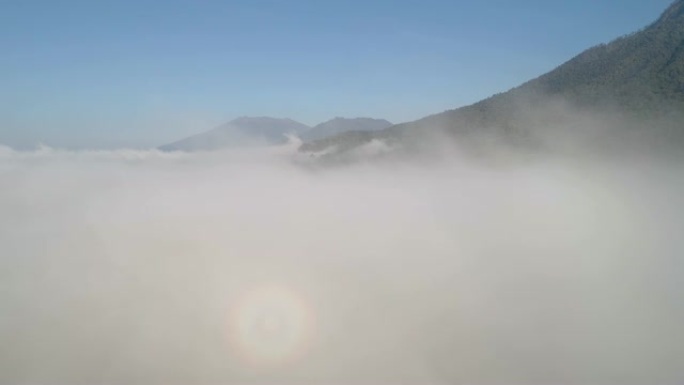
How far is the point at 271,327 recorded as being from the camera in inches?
1636

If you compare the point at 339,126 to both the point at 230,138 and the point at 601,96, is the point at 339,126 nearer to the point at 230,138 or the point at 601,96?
the point at 230,138

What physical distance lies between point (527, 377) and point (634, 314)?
1332 centimetres

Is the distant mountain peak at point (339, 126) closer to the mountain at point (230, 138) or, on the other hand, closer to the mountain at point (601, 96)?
the mountain at point (230, 138)

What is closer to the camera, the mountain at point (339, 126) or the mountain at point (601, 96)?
the mountain at point (601, 96)

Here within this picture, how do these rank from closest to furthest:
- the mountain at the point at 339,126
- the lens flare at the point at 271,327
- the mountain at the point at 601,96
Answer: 1. the lens flare at the point at 271,327
2. the mountain at the point at 601,96
3. the mountain at the point at 339,126

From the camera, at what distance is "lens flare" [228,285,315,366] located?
1570 inches

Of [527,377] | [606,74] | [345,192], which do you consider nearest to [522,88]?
[606,74]

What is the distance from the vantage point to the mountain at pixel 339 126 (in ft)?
562

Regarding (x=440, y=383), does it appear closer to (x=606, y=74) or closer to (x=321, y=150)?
(x=606, y=74)

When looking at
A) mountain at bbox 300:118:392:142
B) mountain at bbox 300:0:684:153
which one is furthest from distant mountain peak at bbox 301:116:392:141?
mountain at bbox 300:0:684:153

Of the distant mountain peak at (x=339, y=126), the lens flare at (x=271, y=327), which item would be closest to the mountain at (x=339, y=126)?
the distant mountain peak at (x=339, y=126)

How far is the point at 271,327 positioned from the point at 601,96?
151 ft

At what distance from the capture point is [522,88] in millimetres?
69500

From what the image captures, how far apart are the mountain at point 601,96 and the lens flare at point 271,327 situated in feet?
118
